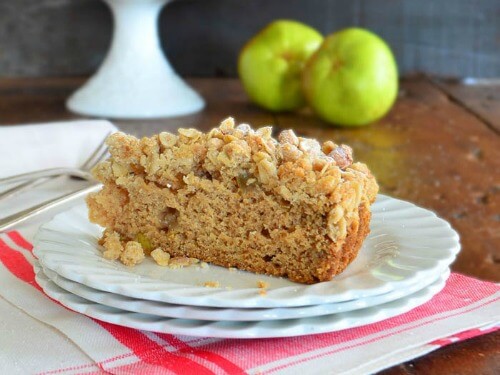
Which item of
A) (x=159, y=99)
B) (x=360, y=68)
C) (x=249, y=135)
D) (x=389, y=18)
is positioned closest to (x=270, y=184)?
(x=249, y=135)

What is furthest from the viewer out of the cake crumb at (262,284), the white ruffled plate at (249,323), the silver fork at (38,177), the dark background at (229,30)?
the dark background at (229,30)

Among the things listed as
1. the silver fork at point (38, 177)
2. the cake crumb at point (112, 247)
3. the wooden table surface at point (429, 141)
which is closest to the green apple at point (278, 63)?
the wooden table surface at point (429, 141)

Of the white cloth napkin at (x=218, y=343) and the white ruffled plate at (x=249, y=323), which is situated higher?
the white ruffled plate at (x=249, y=323)

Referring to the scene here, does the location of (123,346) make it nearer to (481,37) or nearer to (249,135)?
(249,135)

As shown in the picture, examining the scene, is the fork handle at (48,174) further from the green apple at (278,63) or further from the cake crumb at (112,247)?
the green apple at (278,63)

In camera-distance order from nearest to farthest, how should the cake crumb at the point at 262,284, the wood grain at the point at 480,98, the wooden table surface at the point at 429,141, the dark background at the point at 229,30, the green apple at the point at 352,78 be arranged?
the cake crumb at the point at 262,284 → the wooden table surface at the point at 429,141 → the green apple at the point at 352,78 → the wood grain at the point at 480,98 → the dark background at the point at 229,30

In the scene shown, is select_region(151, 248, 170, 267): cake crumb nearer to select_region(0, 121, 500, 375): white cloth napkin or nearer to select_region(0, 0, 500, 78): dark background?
select_region(0, 121, 500, 375): white cloth napkin

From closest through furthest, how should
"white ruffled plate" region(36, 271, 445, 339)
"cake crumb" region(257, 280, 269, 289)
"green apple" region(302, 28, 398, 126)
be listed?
"white ruffled plate" region(36, 271, 445, 339), "cake crumb" region(257, 280, 269, 289), "green apple" region(302, 28, 398, 126)

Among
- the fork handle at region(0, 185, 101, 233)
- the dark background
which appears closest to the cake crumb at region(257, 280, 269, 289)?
the fork handle at region(0, 185, 101, 233)
